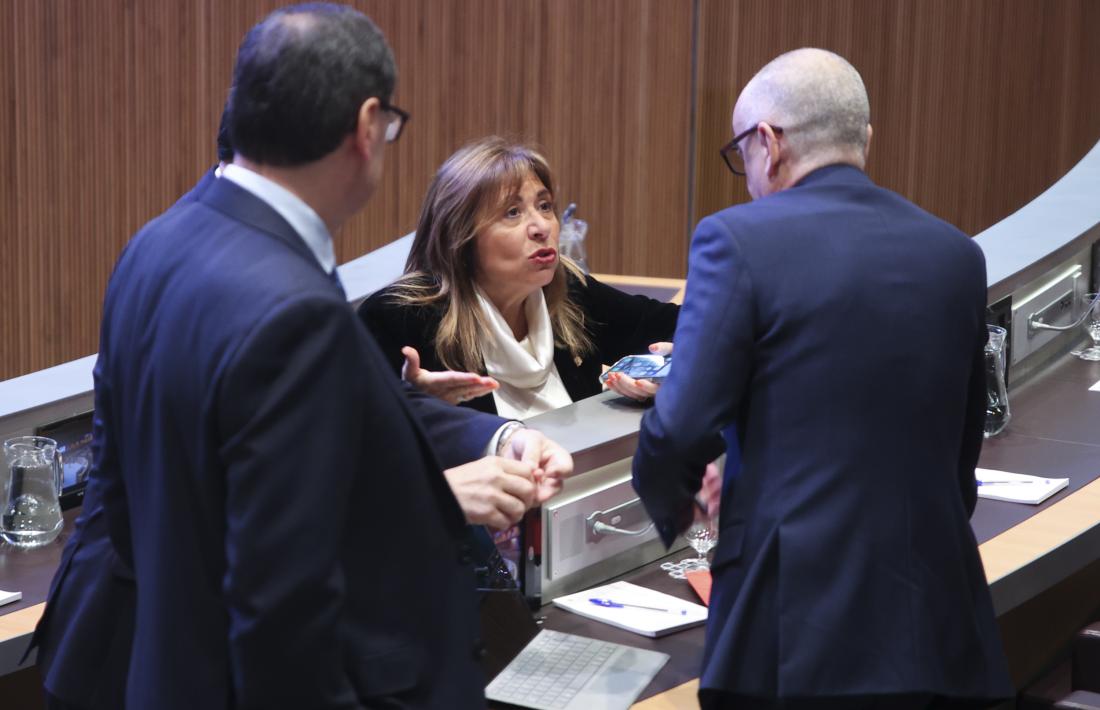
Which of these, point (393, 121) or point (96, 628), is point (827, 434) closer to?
point (393, 121)

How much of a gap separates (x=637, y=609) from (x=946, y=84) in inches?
247

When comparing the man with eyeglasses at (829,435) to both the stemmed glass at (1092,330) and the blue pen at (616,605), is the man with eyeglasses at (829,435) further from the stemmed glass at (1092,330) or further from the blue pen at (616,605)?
the stemmed glass at (1092,330)

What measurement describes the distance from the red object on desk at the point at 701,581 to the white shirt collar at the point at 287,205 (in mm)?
1057

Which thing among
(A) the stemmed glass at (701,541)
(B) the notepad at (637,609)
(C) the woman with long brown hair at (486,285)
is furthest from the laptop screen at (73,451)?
(A) the stemmed glass at (701,541)

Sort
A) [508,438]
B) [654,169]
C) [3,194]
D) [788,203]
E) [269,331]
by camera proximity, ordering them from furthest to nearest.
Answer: [654,169] < [3,194] < [508,438] < [788,203] < [269,331]

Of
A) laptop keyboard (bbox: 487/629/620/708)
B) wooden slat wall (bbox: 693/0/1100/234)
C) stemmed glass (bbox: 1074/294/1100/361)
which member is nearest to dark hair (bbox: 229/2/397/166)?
laptop keyboard (bbox: 487/629/620/708)

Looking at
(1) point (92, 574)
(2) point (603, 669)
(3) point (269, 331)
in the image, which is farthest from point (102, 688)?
(2) point (603, 669)

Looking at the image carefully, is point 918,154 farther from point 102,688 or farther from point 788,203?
point 102,688

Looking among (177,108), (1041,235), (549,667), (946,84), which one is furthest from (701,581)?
(946,84)

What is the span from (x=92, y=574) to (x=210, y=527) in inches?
14.3

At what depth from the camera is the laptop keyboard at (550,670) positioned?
1.76 m

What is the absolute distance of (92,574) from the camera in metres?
1.50

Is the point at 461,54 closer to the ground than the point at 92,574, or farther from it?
farther from it

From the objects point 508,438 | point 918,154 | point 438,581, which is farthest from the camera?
point 918,154
